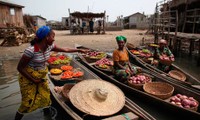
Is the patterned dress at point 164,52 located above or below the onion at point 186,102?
above

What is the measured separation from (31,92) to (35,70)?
0.37 metres

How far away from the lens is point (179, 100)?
3.97m

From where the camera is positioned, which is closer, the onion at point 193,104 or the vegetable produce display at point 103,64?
the onion at point 193,104

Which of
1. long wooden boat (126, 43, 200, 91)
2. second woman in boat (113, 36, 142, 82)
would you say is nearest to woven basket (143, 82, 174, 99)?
long wooden boat (126, 43, 200, 91)

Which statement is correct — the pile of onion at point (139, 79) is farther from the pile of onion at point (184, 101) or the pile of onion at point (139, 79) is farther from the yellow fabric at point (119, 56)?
the pile of onion at point (184, 101)

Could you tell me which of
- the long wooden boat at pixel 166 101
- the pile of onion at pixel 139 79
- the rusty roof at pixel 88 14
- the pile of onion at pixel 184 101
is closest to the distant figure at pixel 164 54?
the long wooden boat at pixel 166 101

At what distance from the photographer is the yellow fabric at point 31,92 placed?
2900 millimetres

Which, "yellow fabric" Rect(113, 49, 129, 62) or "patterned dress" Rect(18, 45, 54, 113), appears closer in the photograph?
"patterned dress" Rect(18, 45, 54, 113)

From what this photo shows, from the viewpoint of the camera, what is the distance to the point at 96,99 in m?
3.40

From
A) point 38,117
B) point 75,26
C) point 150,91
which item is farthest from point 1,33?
point 150,91

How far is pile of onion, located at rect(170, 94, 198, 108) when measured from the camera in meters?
3.75

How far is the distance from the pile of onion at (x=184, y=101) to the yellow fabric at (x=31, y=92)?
9.05 feet

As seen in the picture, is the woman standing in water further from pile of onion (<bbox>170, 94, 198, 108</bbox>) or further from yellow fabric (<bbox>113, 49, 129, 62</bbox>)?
pile of onion (<bbox>170, 94, 198, 108</bbox>)

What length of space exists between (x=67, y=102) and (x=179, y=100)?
243cm
